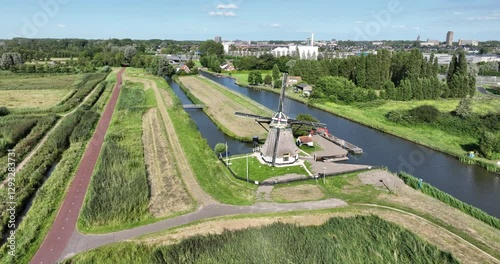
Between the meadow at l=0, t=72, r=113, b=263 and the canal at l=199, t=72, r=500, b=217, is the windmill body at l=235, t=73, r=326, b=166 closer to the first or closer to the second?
the canal at l=199, t=72, r=500, b=217

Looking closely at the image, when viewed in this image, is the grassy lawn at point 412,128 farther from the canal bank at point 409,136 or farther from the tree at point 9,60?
the tree at point 9,60

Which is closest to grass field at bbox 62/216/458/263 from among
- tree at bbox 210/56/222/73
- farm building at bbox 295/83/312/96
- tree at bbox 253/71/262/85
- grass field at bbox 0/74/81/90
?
farm building at bbox 295/83/312/96

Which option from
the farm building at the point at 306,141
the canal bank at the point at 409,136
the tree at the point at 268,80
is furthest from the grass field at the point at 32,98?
the canal bank at the point at 409,136

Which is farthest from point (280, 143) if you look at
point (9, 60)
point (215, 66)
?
point (9, 60)

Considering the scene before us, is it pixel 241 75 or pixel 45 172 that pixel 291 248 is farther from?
pixel 241 75

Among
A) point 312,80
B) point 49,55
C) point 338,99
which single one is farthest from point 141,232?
point 49,55

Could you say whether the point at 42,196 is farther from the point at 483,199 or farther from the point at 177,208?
the point at 483,199
